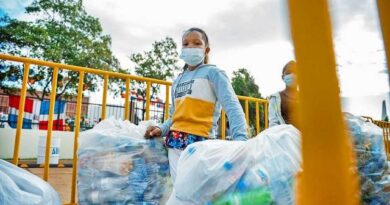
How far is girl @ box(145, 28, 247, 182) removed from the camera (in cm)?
196

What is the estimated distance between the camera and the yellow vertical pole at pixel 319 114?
29cm

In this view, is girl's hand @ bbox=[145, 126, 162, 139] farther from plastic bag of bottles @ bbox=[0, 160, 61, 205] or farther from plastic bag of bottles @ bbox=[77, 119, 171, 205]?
plastic bag of bottles @ bbox=[0, 160, 61, 205]

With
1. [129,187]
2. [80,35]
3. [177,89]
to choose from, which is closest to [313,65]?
[129,187]

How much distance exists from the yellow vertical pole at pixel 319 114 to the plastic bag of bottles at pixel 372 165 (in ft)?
5.97

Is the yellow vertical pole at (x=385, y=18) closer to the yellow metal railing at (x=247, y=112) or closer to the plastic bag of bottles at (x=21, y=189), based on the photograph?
the plastic bag of bottles at (x=21, y=189)

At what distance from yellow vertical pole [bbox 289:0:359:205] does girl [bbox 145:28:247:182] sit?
1.54 m

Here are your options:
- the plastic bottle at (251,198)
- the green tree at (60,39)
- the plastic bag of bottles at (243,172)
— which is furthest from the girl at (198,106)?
the green tree at (60,39)

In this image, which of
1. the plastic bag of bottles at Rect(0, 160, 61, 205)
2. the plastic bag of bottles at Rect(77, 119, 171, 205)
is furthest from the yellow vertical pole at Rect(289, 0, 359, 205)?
the plastic bag of bottles at Rect(77, 119, 171, 205)

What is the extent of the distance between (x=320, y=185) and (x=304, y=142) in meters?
0.04

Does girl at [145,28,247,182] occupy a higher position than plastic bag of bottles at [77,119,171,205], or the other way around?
girl at [145,28,247,182]

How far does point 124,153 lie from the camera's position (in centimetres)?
202

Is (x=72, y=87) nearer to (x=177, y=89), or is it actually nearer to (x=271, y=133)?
(x=177, y=89)

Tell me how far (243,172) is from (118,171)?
3.51 ft

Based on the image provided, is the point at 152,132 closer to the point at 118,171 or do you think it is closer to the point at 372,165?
the point at 118,171
